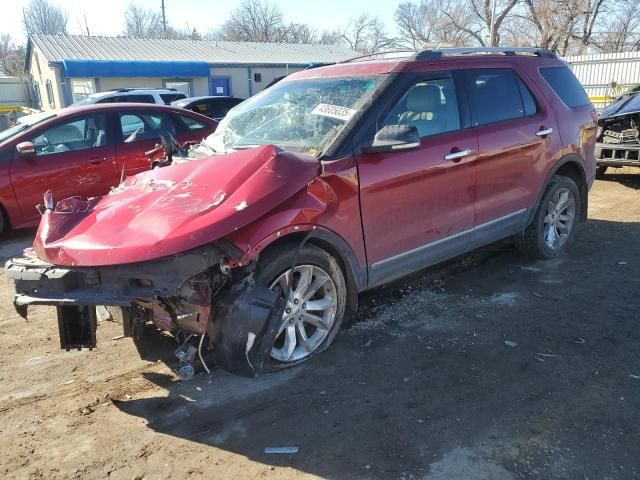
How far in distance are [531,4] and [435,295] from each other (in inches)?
1673

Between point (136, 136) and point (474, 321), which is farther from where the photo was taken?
point (136, 136)

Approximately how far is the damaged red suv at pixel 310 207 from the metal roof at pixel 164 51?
27668 millimetres

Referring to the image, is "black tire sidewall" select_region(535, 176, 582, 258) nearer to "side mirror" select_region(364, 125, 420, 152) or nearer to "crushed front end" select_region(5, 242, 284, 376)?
"side mirror" select_region(364, 125, 420, 152)

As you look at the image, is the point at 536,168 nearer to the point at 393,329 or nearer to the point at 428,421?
the point at 393,329

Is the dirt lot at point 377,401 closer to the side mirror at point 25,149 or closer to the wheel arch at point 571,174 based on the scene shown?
the wheel arch at point 571,174

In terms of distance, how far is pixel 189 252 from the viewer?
115 inches

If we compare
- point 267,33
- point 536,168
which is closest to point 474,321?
point 536,168

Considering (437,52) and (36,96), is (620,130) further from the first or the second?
(36,96)

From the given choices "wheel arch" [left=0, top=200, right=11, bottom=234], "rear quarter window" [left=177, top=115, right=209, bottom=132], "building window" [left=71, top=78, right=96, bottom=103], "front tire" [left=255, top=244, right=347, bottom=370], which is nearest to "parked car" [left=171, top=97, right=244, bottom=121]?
"rear quarter window" [left=177, top=115, right=209, bottom=132]

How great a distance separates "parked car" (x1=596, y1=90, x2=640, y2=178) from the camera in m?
9.17

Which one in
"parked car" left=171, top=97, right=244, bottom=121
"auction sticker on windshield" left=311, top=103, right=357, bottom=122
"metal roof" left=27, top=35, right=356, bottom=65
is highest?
"metal roof" left=27, top=35, right=356, bottom=65

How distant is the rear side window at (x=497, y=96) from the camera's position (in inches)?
182

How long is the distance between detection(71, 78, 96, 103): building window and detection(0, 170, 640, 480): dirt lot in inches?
1023

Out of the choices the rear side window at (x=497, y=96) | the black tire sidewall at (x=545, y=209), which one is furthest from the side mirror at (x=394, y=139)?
the black tire sidewall at (x=545, y=209)
